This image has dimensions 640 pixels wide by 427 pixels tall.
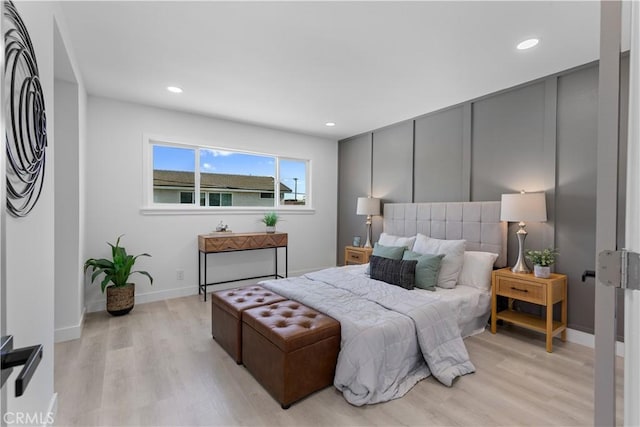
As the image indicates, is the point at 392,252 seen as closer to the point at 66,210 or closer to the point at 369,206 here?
the point at 369,206

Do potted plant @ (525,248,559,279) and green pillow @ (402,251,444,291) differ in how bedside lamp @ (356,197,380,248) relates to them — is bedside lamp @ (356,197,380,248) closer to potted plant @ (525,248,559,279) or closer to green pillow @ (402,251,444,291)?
green pillow @ (402,251,444,291)

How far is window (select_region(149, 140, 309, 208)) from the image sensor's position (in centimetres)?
414

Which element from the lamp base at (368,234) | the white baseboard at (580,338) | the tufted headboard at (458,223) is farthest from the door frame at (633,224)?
the lamp base at (368,234)

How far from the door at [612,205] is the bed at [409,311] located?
4.35 ft

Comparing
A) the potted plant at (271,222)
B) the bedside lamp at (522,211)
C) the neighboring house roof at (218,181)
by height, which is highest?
the neighboring house roof at (218,181)

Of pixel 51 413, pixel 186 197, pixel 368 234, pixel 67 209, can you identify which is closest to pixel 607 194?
pixel 51 413

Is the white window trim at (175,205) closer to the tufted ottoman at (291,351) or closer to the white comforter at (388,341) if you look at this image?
the white comforter at (388,341)

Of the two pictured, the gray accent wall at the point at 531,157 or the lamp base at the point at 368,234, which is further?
the lamp base at the point at 368,234

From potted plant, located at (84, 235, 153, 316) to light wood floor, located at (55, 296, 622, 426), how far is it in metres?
0.49

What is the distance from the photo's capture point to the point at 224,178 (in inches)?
181

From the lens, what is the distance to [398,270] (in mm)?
3068

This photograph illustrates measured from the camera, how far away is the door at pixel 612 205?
74cm

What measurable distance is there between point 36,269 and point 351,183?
14.8 feet

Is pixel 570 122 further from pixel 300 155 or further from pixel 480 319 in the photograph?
pixel 300 155
